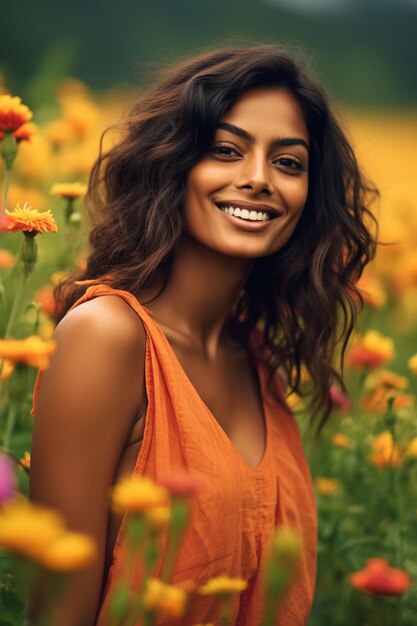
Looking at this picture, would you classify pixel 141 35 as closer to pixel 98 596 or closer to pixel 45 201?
pixel 45 201

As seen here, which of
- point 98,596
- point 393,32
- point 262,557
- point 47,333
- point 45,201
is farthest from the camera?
point 393,32

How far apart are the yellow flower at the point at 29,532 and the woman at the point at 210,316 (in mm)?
652

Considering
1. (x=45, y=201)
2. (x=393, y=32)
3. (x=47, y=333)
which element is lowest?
(x=47, y=333)

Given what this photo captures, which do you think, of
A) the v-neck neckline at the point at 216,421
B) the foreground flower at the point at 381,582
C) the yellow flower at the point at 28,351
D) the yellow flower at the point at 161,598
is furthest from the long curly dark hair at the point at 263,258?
the yellow flower at the point at 161,598

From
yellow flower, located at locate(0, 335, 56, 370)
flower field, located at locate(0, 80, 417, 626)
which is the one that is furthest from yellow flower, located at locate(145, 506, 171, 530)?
yellow flower, located at locate(0, 335, 56, 370)

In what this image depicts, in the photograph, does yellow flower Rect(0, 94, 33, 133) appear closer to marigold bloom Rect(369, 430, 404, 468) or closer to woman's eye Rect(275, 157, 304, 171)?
woman's eye Rect(275, 157, 304, 171)

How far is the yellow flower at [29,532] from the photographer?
63 cm

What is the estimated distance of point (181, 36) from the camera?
4.31 meters

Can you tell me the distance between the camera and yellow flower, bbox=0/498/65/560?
628 millimetres

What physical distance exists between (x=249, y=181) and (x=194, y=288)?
224 mm

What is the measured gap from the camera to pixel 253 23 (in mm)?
4758

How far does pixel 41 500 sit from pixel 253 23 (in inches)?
153

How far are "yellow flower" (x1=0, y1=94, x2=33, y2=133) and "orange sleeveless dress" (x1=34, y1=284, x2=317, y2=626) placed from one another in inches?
11.7

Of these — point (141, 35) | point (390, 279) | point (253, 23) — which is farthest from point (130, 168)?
point (253, 23)
